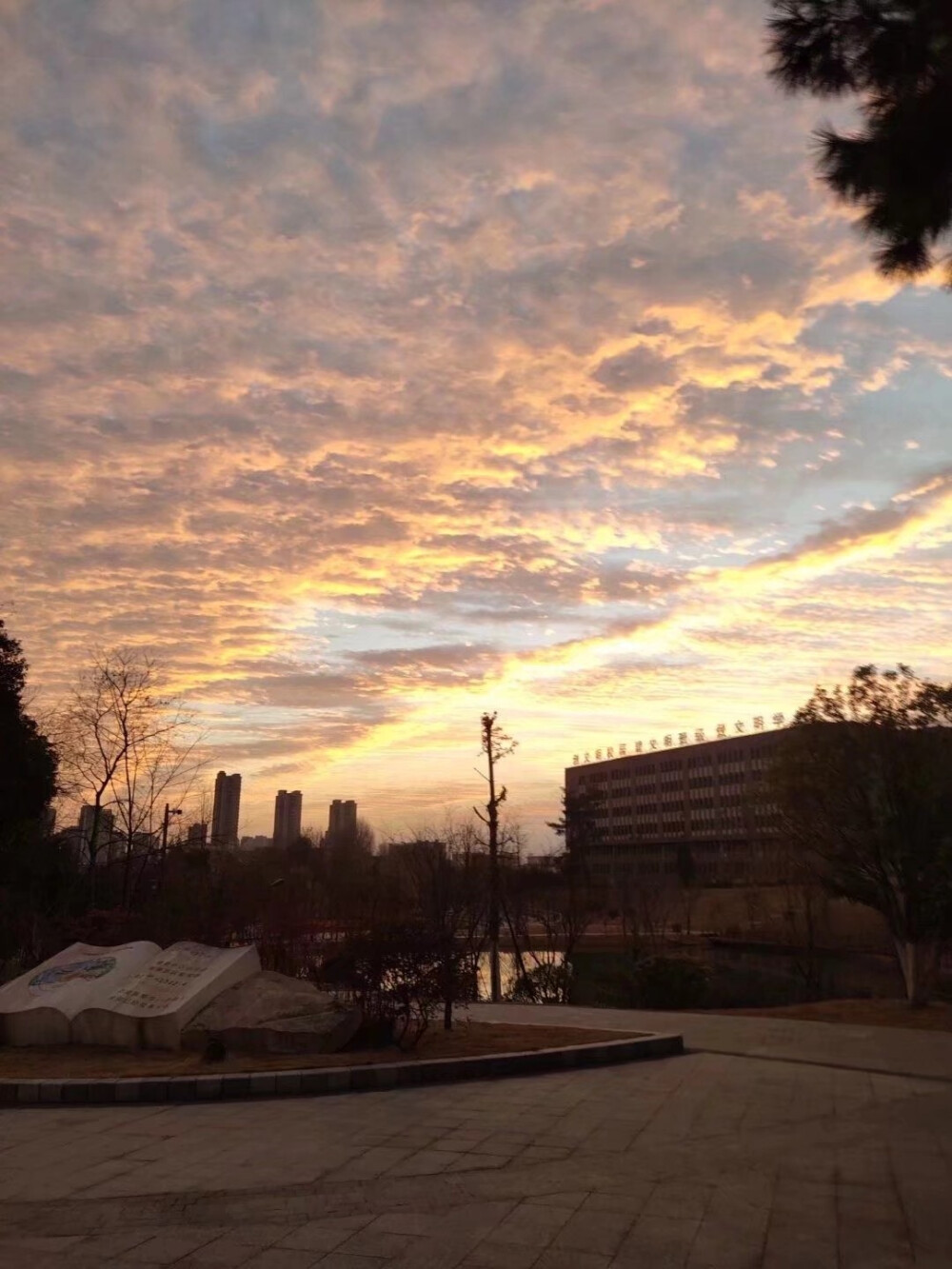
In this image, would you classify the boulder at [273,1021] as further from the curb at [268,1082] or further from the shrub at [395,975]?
the curb at [268,1082]

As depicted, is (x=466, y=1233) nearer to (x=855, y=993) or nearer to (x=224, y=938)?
(x=224, y=938)

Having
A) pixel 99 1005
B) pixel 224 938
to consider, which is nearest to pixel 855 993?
pixel 224 938

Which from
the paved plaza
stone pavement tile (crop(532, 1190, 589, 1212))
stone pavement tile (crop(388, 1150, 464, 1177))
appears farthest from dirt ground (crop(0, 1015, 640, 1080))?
stone pavement tile (crop(532, 1190, 589, 1212))

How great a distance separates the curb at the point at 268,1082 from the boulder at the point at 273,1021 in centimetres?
110

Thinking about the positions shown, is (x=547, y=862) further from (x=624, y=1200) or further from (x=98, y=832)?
(x=624, y=1200)

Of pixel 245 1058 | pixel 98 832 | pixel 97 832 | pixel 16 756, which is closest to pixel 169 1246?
pixel 245 1058

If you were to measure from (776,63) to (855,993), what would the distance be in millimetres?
19294

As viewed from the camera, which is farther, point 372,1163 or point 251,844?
point 251,844

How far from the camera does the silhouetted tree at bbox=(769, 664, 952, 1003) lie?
41.4ft

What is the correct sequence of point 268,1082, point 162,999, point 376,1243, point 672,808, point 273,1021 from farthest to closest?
point 672,808
point 162,999
point 273,1021
point 268,1082
point 376,1243

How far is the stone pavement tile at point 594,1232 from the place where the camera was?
155 inches

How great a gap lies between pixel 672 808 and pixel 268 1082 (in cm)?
7414

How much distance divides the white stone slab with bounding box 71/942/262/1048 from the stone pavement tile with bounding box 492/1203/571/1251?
5.69 m

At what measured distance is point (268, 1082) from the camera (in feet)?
24.1
